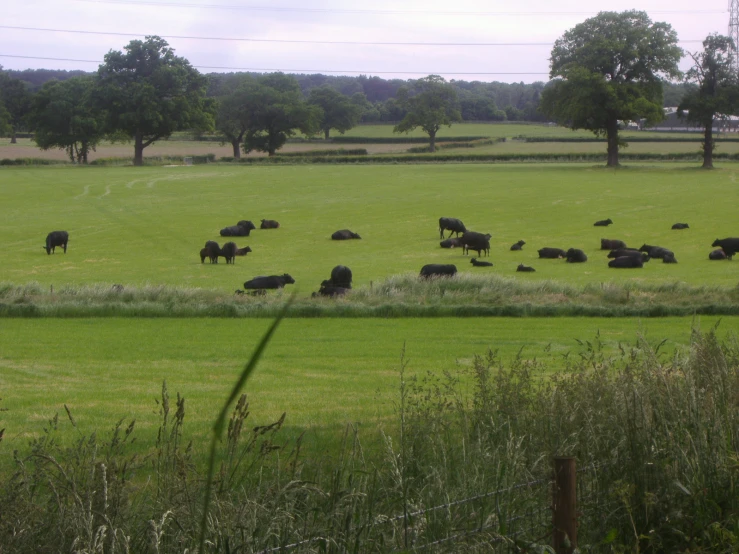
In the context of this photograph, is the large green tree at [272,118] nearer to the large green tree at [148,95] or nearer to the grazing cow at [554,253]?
the large green tree at [148,95]

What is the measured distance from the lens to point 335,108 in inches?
5138

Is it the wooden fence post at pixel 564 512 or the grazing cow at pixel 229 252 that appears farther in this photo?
the grazing cow at pixel 229 252

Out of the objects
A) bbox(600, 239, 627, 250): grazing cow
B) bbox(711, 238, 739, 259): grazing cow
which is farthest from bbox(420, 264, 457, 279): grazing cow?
bbox(711, 238, 739, 259): grazing cow

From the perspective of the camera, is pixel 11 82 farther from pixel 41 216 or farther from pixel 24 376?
pixel 24 376

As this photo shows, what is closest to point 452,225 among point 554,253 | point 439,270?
point 554,253

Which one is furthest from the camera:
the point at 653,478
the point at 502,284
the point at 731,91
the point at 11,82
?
the point at 11,82

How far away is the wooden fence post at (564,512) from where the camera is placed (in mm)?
4043

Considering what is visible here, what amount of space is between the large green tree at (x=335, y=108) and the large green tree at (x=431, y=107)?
1244 cm

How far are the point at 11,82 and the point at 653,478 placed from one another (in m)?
114

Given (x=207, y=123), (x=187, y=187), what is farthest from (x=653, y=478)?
(x=207, y=123)

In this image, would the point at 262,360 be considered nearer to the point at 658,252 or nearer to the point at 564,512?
the point at 564,512

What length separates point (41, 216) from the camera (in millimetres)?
45906

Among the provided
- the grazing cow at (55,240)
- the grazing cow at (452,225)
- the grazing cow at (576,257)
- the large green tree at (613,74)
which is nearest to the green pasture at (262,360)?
the grazing cow at (576,257)

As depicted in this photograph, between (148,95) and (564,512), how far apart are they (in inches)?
3740
